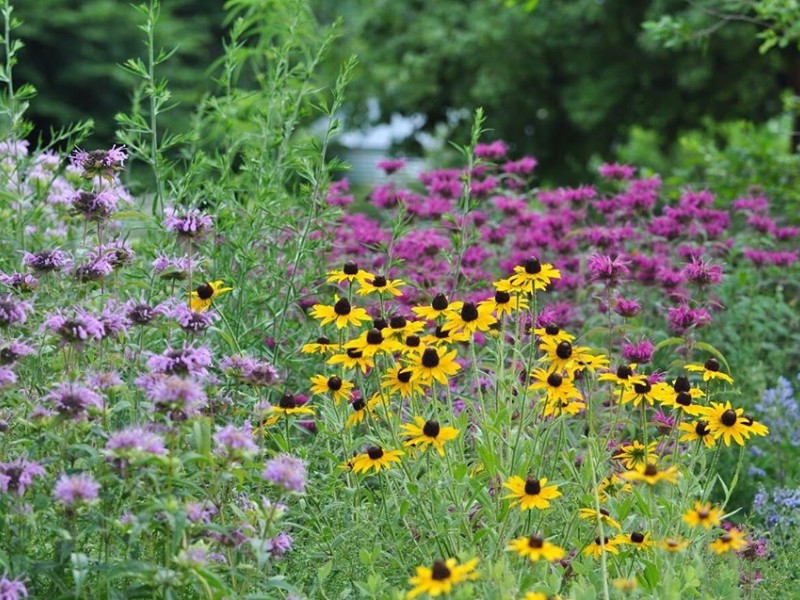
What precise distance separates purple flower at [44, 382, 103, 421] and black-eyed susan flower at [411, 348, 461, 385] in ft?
2.81

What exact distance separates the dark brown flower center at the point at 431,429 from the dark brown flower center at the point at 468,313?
0.37 m

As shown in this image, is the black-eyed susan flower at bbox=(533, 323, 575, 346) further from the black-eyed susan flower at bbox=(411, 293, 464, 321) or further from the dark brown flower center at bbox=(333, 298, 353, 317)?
the dark brown flower center at bbox=(333, 298, 353, 317)

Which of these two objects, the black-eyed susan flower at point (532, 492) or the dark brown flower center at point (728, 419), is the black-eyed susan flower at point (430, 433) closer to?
the black-eyed susan flower at point (532, 492)

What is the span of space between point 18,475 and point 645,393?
5.65ft

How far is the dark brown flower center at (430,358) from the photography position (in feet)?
10.3

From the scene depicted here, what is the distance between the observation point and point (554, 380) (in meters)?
3.25

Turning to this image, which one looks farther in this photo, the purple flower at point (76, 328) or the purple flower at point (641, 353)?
the purple flower at point (641, 353)

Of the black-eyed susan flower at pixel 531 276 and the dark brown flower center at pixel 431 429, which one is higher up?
the black-eyed susan flower at pixel 531 276

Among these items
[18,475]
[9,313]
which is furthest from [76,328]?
[18,475]

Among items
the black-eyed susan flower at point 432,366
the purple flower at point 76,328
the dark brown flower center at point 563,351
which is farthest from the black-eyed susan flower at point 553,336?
the purple flower at point 76,328

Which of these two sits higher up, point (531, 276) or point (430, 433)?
point (531, 276)

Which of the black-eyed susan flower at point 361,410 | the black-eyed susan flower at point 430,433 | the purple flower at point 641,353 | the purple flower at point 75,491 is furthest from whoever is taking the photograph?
the purple flower at point 641,353

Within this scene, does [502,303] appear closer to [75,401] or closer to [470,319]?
[470,319]

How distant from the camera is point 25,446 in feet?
10.5
